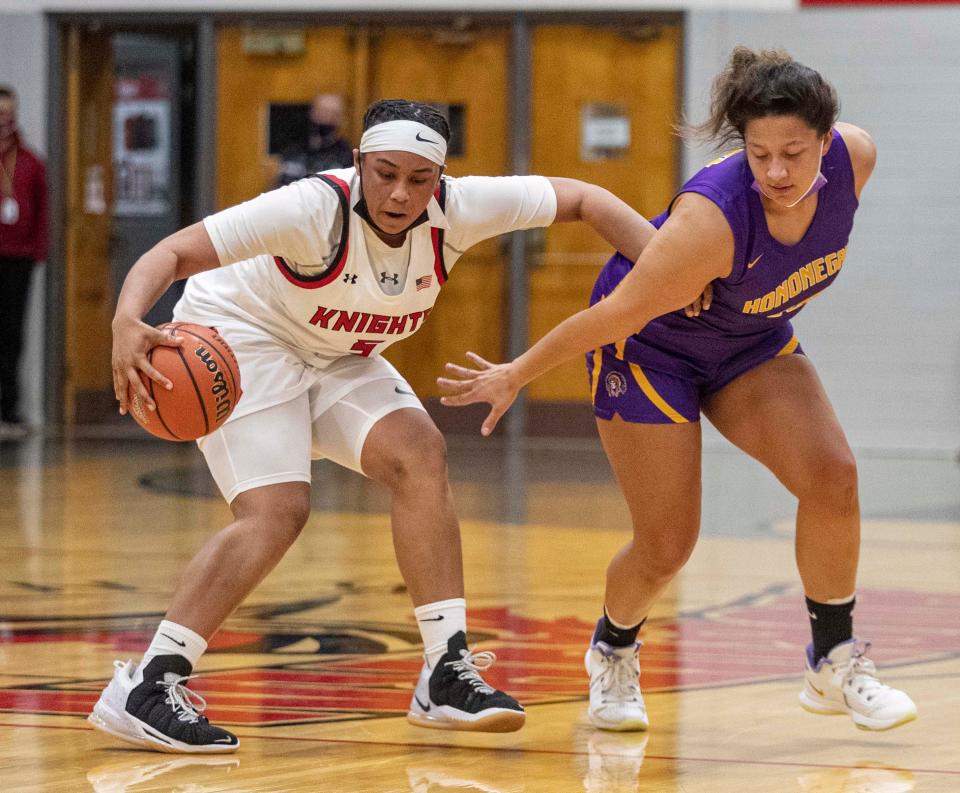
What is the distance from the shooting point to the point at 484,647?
4188 millimetres

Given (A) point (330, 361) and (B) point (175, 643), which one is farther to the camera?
(A) point (330, 361)

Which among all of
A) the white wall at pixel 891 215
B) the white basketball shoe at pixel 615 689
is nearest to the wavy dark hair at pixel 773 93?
the white basketball shoe at pixel 615 689

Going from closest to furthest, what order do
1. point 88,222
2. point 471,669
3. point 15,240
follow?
point 471,669
point 15,240
point 88,222

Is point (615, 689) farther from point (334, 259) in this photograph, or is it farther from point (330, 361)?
point (334, 259)

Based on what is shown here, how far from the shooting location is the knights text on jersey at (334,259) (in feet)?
10.5

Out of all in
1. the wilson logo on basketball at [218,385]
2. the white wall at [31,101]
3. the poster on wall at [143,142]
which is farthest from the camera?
the poster on wall at [143,142]

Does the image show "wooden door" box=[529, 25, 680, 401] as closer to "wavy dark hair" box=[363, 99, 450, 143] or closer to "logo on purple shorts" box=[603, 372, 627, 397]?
"logo on purple shorts" box=[603, 372, 627, 397]

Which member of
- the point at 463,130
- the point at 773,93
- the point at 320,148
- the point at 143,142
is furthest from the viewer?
the point at 143,142

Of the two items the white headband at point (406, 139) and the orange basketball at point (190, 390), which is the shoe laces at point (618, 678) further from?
the white headband at point (406, 139)

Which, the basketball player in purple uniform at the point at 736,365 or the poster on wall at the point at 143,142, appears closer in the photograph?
the basketball player in purple uniform at the point at 736,365

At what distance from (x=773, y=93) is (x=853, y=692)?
1233 mm

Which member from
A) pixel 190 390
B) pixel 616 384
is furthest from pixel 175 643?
pixel 616 384

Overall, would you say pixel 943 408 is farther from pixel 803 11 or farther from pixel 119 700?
Answer: pixel 119 700

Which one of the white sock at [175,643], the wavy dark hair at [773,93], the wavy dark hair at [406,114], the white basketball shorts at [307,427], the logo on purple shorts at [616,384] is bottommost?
the white sock at [175,643]
